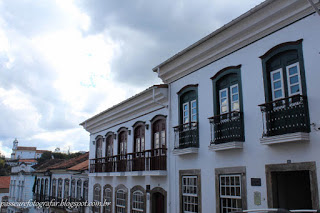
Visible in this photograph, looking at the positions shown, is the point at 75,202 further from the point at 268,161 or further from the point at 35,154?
the point at 35,154

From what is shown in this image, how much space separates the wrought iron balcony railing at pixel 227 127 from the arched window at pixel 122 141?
7367mm

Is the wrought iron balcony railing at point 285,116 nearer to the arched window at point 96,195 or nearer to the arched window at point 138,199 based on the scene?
the arched window at point 138,199

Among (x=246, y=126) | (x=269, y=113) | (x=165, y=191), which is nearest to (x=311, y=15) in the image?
(x=269, y=113)

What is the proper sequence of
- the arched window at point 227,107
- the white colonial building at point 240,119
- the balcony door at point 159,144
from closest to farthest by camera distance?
the white colonial building at point 240,119
the arched window at point 227,107
the balcony door at point 159,144

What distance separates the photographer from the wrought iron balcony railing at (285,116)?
7.36m

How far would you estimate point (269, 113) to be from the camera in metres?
8.10

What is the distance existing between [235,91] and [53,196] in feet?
70.0

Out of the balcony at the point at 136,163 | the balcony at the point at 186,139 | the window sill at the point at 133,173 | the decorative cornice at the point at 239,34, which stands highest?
the decorative cornice at the point at 239,34

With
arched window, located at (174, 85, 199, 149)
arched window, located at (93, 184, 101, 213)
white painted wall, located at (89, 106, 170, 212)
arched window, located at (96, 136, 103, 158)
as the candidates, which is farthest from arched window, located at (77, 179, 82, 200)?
arched window, located at (174, 85, 199, 149)

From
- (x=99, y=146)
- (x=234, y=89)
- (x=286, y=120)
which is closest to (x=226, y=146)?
(x=234, y=89)

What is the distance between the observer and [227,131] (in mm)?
9391

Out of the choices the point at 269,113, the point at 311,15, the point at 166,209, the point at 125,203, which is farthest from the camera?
the point at 125,203

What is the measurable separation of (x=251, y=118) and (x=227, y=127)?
0.86 metres

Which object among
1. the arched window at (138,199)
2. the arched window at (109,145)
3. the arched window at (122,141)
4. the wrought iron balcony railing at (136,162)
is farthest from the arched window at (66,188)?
the arched window at (138,199)
